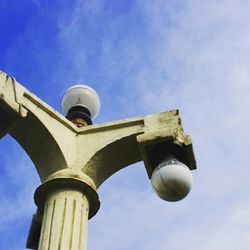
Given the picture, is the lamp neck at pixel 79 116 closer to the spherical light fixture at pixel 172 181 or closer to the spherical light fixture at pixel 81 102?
the spherical light fixture at pixel 81 102

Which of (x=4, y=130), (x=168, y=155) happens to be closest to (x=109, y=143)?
(x=168, y=155)

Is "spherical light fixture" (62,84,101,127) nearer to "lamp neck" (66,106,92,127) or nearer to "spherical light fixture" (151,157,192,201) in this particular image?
"lamp neck" (66,106,92,127)

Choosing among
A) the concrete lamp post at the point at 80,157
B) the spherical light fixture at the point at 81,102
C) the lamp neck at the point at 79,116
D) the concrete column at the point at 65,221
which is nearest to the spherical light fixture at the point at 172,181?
the concrete lamp post at the point at 80,157

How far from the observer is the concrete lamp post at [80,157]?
4.43 metres

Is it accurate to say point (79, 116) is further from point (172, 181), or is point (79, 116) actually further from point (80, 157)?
point (172, 181)

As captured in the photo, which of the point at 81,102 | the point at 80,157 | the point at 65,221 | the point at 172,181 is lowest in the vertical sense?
the point at 65,221

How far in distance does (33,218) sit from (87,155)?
0.94 metres

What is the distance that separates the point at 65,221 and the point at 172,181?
0.99 metres

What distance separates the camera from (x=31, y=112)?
5031 mm

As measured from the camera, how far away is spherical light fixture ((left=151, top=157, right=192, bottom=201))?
15.3 feet

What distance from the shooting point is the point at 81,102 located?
20.4 ft

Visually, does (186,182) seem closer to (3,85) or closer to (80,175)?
(80,175)

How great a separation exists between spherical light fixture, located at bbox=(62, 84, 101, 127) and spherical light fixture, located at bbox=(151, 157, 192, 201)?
58.0 inches

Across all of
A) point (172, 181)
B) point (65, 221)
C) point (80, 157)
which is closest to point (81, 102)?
point (80, 157)
